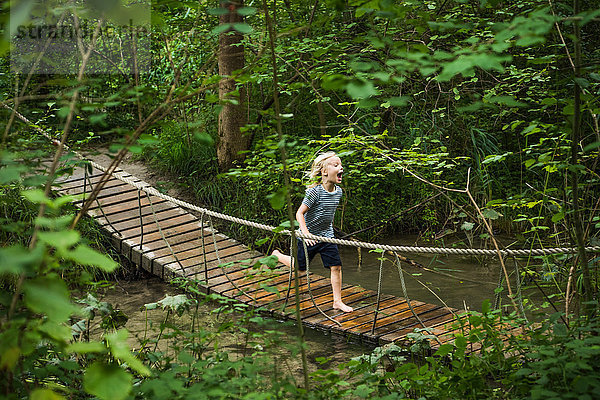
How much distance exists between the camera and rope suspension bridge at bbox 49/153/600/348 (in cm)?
450

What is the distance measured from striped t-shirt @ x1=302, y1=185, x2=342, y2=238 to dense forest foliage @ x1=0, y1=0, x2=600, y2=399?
0.82 feet

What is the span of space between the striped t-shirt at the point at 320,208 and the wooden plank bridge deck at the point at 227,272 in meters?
0.55

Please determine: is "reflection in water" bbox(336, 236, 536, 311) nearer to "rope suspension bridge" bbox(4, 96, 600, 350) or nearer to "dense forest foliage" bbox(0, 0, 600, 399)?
"dense forest foliage" bbox(0, 0, 600, 399)

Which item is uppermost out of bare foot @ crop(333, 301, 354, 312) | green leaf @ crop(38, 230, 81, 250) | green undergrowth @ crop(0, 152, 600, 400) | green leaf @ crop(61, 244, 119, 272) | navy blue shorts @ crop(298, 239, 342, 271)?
green leaf @ crop(38, 230, 81, 250)

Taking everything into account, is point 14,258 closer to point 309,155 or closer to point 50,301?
point 50,301

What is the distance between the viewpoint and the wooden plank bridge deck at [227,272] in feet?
15.5

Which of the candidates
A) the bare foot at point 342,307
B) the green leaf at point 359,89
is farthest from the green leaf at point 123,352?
the bare foot at point 342,307

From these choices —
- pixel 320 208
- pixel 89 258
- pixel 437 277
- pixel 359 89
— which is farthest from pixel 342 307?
pixel 89 258

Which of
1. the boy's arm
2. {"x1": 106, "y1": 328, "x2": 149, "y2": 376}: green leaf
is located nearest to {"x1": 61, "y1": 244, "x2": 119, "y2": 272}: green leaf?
{"x1": 106, "y1": 328, "x2": 149, "y2": 376}: green leaf

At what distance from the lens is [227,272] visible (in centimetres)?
597

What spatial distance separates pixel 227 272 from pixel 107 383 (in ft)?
15.0

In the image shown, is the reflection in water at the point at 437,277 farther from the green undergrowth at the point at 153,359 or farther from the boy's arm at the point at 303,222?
the green undergrowth at the point at 153,359

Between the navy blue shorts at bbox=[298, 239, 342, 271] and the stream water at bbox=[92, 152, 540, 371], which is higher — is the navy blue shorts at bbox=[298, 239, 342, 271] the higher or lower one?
the higher one

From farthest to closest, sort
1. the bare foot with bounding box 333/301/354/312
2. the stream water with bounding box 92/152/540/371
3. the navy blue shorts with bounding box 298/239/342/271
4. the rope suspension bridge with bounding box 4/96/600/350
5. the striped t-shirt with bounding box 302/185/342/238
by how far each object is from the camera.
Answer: the striped t-shirt with bounding box 302/185/342/238 → the navy blue shorts with bounding box 298/239/342/271 → the bare foot with bounding box 333/301/354/312 → the stream water with bounding box 92/152/540/371 → the rope suspension bridge with bounding box 4/96/600/350
